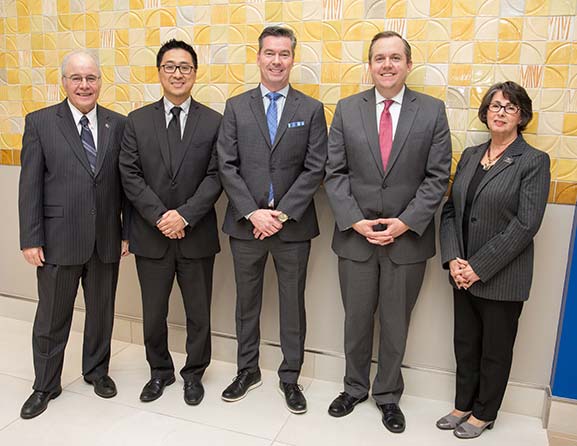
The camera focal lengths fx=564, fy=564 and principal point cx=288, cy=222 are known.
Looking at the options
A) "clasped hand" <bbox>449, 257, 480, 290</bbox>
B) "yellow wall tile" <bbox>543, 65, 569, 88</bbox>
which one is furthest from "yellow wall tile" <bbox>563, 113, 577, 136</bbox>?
"clasped hand" <bbox>449, 257, 480, 290</bbox>

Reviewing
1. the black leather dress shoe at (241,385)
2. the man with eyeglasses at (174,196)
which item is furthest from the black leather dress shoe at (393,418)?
the man with eyeglasses at (174,196)

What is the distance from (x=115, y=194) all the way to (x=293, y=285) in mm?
1050

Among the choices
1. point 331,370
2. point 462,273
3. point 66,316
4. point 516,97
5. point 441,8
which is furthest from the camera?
point 331,370

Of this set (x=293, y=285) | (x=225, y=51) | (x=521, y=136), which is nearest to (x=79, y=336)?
(x=293, y=285)

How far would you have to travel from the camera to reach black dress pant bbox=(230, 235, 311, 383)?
9.71ft

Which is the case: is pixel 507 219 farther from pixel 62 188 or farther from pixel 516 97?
pixel 62 188

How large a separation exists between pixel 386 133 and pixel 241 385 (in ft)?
5.09

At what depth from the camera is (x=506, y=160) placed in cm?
255

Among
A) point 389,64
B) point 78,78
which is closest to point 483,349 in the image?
point 389,64

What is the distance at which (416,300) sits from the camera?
303 centimetres

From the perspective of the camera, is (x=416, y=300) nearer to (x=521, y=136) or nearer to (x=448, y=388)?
(x=448, y=388)

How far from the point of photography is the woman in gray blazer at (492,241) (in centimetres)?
251

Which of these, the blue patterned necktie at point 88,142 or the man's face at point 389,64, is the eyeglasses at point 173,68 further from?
the man's face at point 389,64

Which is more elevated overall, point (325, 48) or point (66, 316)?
point (325, 48)
